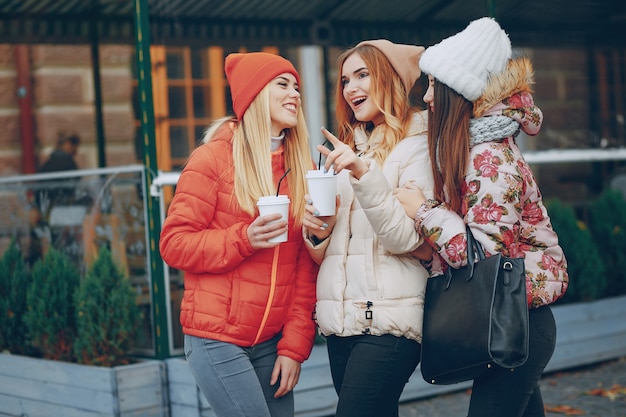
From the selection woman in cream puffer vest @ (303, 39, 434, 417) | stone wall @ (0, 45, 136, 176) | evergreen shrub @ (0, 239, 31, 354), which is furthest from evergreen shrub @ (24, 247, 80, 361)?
woman in cream puffer vest @ (303, 39, 434, 417)

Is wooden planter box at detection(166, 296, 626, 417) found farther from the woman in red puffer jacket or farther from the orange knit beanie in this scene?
the orange knit beanie

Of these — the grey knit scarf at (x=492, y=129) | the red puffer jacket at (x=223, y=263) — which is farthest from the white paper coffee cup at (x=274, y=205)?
the grey knit scarf at (x=492, y=129)

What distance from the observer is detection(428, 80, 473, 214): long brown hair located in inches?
117

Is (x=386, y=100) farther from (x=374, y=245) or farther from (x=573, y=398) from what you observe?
(x=573, y=398)

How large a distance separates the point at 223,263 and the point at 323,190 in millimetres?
433

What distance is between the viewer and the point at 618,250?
7594 mm

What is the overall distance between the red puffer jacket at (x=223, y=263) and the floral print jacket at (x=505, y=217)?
0.55m

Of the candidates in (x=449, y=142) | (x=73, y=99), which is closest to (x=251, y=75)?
(x=449, y=142)

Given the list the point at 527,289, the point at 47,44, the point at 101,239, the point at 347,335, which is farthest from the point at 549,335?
the point at 47,44

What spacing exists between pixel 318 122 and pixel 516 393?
5584mm

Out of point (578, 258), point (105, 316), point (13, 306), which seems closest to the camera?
point (105, 316)

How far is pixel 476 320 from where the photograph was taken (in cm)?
288

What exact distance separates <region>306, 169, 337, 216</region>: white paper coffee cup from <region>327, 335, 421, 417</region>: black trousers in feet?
1.45

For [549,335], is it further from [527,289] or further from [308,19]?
[308,19]
